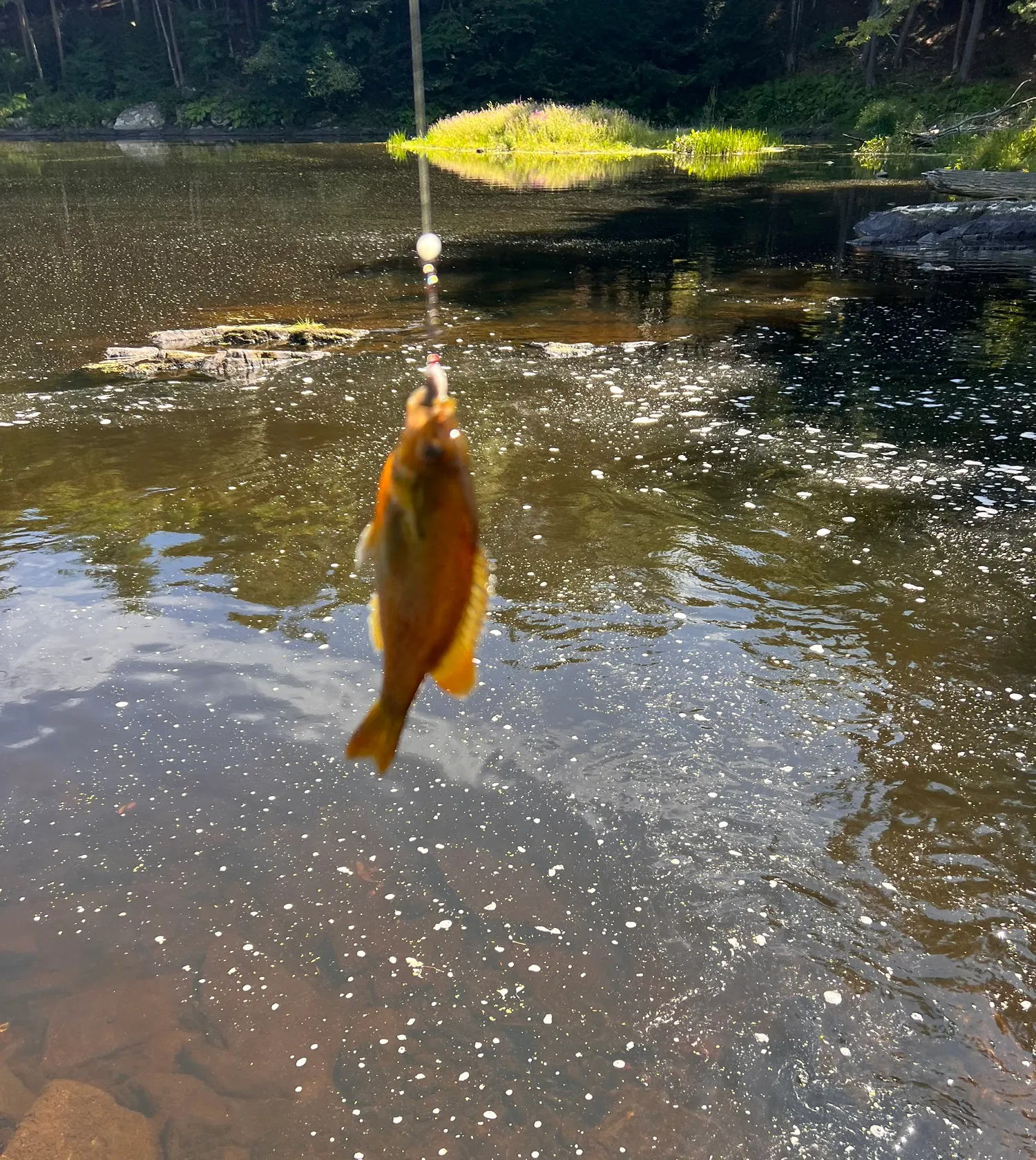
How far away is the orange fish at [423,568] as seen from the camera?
1156mm

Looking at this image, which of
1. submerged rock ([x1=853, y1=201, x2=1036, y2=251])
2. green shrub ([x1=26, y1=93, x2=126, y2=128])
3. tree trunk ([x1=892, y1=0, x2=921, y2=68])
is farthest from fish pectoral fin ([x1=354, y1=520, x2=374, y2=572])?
green shrub ([x1=26, y1=93, x2=126, y2=128])

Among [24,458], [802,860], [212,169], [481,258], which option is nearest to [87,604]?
[24,458]

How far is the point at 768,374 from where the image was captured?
9742 mm

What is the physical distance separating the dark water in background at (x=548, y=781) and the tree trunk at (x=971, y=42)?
36.1 meters

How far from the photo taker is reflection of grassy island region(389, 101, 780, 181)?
34.7m

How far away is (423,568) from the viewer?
4.15ft

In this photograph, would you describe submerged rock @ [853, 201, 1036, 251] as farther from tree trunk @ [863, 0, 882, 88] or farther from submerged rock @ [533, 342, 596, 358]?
tree trunk @ [863, 0, 882, 88]

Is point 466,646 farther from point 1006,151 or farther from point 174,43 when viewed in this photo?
point 174,43

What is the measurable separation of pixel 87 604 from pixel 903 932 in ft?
14.6

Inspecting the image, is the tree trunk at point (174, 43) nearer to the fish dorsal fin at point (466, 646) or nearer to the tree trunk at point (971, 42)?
the tree trunk at point (971, 42)

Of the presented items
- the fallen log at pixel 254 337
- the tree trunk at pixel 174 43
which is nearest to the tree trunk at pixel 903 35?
the tree trunk at pixel 174 43

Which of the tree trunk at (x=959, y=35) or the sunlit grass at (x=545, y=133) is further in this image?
the tree trunk at (x=959, y=35)

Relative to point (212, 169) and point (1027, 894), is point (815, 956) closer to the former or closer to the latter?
point (1027, 894)

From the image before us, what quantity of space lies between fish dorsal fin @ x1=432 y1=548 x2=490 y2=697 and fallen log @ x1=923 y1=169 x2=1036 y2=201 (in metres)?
20.4
